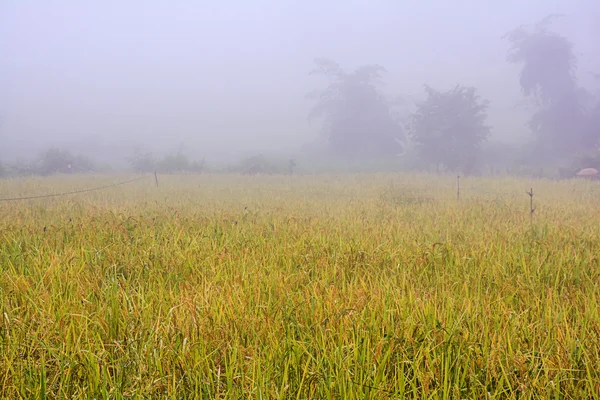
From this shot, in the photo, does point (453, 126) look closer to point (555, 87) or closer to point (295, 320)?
point (555, 87)

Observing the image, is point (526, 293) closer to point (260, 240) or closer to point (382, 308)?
→ point (382, 308)

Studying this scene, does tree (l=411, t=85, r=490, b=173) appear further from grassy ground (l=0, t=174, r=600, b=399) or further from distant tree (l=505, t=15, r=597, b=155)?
grassy ground (l=0, t=174, r=600, b=399)

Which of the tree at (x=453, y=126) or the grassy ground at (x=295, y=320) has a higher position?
the tree at (x=453, y=126)

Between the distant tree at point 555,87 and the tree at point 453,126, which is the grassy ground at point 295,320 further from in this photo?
the distant tree at point 555,87

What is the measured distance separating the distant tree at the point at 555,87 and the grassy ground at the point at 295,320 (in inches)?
1550

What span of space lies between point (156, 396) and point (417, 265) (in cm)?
283

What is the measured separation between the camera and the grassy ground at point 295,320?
1.62m

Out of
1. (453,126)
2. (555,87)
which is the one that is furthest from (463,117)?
(555,87)

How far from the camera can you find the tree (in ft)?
99.0

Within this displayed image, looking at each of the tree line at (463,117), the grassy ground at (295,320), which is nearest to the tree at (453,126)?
the tree line at (463,117)

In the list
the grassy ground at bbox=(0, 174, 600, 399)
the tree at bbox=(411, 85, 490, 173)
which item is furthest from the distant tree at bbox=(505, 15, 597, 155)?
the grassy ground at bbox=(0, 174, 600, 399)

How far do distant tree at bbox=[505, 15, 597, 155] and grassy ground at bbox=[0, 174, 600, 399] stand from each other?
39.4 metres

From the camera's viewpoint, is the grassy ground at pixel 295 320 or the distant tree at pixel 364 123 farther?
the distant tree at pixel 364 123

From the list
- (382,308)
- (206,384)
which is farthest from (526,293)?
(206,384)
